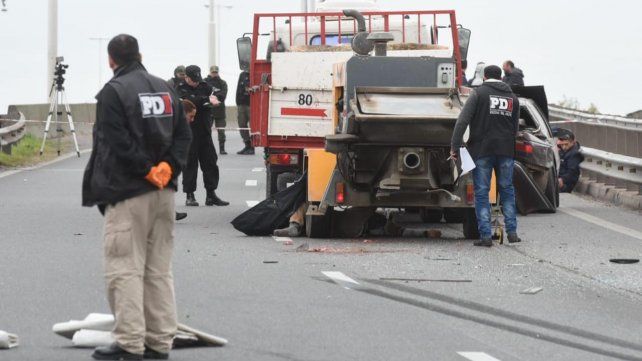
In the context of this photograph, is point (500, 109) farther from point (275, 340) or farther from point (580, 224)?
point (275, 340)

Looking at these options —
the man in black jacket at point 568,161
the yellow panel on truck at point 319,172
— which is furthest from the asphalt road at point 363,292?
the man in black jacket at point 568,161

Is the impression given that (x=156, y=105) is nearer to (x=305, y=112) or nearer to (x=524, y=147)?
(x=305, y=112)

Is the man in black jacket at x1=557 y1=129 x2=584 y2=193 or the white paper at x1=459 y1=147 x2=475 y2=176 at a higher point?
the white paper at x1=459 y1=147 x2=475 y2=176

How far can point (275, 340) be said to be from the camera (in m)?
9.70

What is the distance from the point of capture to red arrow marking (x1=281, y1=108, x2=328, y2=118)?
2055 cm

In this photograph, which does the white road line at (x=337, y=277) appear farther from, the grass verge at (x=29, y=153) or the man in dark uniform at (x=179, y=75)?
the grass verge at (x=29, y=153)

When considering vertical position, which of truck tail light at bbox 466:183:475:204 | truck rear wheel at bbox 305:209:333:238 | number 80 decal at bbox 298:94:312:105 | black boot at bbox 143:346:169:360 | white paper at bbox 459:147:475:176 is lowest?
truck rear wheel at bbox 305:209:333:238

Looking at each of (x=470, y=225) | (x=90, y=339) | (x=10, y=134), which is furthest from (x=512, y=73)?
(x=90, y=339)

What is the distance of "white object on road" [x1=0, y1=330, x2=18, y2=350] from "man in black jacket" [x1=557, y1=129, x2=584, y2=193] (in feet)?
49.7

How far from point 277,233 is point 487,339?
7412 mm

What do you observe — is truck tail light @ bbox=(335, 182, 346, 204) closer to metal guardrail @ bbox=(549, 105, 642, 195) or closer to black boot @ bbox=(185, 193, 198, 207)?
black boot @ bbox=(185, 193, 198, 207)

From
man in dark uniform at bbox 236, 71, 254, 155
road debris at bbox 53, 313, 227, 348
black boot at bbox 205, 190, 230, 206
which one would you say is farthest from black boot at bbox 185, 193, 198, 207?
man in dark uniform at bbox 236, 71, 254, 155

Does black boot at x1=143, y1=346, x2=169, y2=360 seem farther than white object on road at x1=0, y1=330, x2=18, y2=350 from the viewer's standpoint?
No

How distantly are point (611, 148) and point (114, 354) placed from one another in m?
18.6
